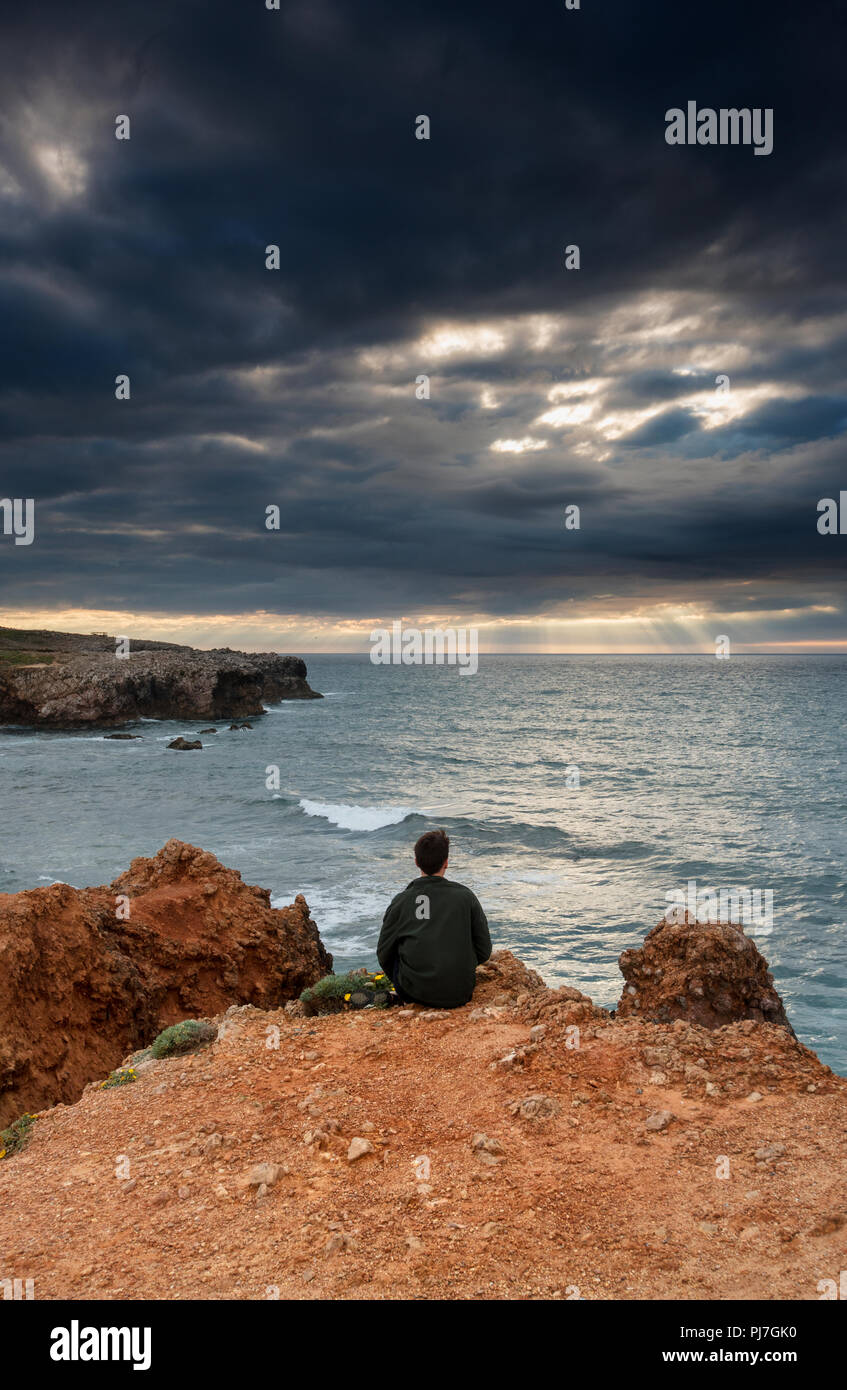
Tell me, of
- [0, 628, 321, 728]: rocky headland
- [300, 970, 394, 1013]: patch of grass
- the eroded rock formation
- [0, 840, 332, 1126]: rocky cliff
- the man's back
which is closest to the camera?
the man's back

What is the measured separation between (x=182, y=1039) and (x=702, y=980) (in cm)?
623

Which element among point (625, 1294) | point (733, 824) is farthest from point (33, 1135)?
point (733, 824)

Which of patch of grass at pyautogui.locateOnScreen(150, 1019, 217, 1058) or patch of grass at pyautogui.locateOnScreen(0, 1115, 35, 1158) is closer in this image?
patch of grass at pyautogui.locateOnScreen(0, 1115, 35, 1158)

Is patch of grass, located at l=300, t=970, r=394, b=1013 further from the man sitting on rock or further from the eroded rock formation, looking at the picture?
the eroded rock formation

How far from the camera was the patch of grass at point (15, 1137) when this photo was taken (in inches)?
247

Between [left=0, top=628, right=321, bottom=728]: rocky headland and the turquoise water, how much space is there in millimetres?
5397

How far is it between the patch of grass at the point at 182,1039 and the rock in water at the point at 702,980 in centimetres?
499

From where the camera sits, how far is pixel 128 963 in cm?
981

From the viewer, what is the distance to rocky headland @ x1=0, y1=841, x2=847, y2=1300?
13.9ft

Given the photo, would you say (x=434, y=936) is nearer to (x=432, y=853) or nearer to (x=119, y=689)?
(x=432, y=853)

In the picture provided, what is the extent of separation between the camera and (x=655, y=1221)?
178 inches

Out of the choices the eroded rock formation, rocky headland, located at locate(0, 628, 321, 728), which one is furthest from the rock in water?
rocky headland, located at locate(0, 628, 321, 728)

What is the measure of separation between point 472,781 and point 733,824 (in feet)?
54.1

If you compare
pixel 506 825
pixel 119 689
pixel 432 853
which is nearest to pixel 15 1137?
pixel 432 853
